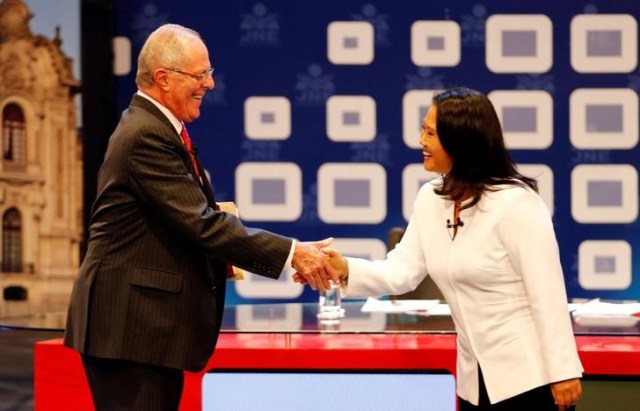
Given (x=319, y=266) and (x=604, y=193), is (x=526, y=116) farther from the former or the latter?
(x=319, y=266)

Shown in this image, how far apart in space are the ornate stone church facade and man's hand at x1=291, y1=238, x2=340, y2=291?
11.6ft

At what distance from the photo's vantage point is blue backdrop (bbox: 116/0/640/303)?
5.37m

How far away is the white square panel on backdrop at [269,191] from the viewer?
17.9 feet

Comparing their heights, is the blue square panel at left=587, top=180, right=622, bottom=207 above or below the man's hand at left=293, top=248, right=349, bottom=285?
above

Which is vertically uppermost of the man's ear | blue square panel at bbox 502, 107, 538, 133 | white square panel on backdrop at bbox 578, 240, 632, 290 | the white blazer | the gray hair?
blue square panel at bbox 502, 107, 538, 133

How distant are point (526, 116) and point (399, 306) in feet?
8.36

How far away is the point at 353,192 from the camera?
5.46 m

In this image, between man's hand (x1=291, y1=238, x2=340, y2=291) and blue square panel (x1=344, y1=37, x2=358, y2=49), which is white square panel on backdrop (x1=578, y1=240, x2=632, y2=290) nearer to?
blue square panel (x1=344, y1=37, x2=358, y2=49)

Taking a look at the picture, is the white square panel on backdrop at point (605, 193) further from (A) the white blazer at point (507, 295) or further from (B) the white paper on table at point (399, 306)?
(A) the white blazer at point (507, 295)

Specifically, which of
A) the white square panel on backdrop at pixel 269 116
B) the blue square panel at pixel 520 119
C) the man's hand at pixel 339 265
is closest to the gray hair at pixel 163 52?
the man's hand at pixel 339 265

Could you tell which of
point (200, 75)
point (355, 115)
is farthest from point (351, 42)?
point (200, 75)

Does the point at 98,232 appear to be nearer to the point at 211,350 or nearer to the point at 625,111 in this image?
the point at 211,350

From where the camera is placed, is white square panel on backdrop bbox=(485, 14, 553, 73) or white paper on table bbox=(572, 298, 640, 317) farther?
white square panel on backdrop bbox=(485, 14, 553, 73)

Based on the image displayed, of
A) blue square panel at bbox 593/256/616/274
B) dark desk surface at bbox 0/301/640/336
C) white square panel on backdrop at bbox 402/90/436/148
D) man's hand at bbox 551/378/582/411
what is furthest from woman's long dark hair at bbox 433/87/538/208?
blue square panel at bbox 593/256/616/274
